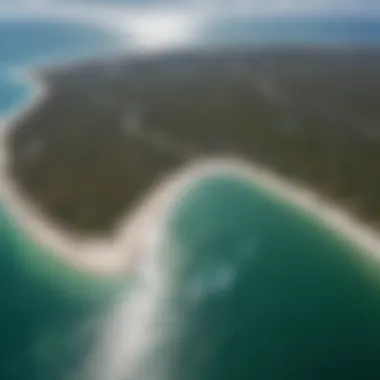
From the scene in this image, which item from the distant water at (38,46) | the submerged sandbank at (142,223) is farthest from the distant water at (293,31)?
the submerged sandbank at (142,223)

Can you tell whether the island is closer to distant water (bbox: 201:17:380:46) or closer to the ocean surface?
the ocean surface

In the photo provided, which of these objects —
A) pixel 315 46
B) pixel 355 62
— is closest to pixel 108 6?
pixel 315 46

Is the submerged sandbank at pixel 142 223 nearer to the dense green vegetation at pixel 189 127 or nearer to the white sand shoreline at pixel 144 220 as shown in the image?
the white sand shoreline at pixel 144 220

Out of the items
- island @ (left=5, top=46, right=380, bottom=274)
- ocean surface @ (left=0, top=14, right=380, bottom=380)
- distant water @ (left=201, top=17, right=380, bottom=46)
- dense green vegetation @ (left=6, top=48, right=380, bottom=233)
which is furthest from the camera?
distant water @ (left=201, top=17, right=380, bottom=46)

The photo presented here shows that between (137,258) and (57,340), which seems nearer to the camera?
(57,340)

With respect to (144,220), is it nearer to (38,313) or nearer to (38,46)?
(38,313)

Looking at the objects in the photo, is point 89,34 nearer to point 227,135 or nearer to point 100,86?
point 100,86

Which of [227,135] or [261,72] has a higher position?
[261,72]

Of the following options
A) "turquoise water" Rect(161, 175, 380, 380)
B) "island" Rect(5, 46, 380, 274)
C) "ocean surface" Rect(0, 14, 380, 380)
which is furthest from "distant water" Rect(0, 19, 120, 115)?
"turquoise water" Rect(161, 175, 380, 380)
